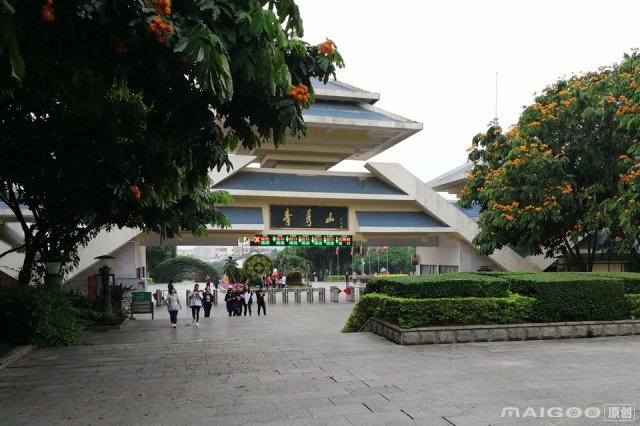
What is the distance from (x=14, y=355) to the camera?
30.6 ft

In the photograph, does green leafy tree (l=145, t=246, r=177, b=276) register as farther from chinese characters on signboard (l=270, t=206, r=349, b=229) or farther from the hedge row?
the hedge row

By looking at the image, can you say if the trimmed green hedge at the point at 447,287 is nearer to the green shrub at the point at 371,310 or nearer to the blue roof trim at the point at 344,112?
the green shrub at the point at 371,310

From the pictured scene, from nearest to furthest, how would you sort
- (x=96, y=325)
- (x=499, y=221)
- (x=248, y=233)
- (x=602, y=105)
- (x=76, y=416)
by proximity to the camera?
(x=76, y=416) → (x=96, y=325) → (x=602, y=105) → (x=499, y=221) → (x=248, y=233)

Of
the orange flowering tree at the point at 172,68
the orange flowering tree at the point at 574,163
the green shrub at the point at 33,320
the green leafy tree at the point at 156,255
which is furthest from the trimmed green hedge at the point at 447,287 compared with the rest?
the green leafy tree at the point at 156,255

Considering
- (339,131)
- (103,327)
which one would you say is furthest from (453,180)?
(103,327)

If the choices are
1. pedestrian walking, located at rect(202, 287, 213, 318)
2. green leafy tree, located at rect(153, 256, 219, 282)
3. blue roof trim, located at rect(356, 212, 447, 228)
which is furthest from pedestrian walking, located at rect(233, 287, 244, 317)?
green leafy tree, located at rect(153, 256, 219, 282)

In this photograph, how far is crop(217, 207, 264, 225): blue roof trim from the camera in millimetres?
23688

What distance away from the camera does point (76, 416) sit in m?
5.77

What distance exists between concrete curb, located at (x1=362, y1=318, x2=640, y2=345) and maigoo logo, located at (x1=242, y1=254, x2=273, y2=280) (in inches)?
908

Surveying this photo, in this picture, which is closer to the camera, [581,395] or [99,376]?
[581,395]

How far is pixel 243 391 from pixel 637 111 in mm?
15301

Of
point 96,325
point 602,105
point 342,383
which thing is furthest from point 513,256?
point 342,383

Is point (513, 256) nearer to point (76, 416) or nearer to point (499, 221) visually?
point (499, 221)

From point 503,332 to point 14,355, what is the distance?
30.5ft
